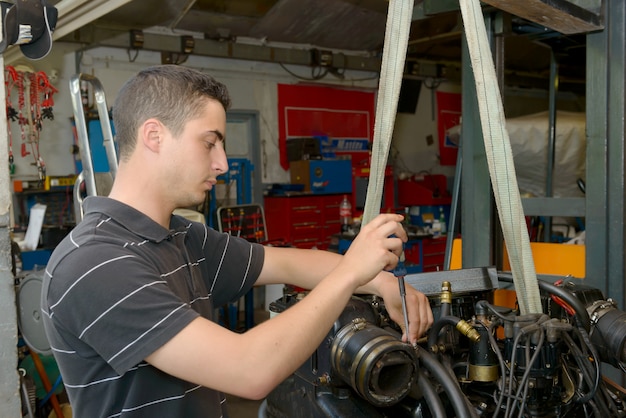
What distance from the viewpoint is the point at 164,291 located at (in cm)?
85

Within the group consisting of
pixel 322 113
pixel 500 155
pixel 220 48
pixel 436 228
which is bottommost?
pixel 436 228

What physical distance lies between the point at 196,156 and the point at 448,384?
1.90ft

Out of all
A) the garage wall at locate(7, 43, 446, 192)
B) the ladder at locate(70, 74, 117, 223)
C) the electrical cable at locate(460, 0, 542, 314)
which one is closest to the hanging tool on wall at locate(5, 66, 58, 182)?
the garage wall at locate(7, 43, 446, 192)

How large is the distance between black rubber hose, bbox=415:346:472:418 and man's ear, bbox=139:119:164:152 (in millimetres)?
585

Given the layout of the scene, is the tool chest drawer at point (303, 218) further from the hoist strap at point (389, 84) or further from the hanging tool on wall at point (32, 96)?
the hoist strap at point (389, 84)

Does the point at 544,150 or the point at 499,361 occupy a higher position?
the point at 544,150

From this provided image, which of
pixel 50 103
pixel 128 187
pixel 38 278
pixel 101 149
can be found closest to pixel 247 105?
pixel 101 149

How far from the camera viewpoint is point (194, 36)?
5141 millimetres

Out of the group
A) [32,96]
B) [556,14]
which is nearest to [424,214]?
[32,96]

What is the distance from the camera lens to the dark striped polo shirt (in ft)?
2.69

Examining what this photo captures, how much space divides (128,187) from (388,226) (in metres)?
0.49

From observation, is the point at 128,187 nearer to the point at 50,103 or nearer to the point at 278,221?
the point at 50,103

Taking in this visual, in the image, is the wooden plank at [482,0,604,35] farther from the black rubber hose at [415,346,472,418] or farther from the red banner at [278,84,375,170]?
the red banner at [278,84,375,170]

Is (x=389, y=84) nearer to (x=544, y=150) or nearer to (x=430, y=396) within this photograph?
(x=430, y=396)
